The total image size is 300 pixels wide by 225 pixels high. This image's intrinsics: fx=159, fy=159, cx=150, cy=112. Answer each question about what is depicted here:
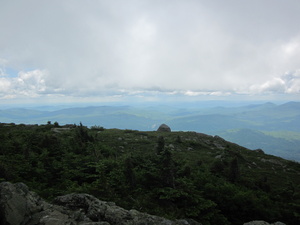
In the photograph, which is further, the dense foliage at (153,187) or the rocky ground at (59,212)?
the dense foliage at (153,187)

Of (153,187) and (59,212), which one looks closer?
(59,212)

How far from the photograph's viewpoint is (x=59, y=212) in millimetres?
6422

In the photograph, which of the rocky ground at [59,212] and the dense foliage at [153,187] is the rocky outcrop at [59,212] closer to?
the rocky ground at [59,212]

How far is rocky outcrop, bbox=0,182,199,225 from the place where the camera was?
220 inches

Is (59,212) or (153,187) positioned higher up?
(59,212)

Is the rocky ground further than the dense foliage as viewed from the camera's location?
No

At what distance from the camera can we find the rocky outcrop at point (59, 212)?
5.59 m

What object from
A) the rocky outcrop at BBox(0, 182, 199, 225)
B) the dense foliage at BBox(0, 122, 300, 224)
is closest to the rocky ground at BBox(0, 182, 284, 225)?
the rocky outcrop at BBox(0, 182, 199, 225)

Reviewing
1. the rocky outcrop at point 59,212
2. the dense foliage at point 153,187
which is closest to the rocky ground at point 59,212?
the rocky outcrop at point 59,212

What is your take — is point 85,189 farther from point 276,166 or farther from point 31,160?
point 276,166

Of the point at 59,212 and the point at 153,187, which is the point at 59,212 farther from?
the point at 153,187

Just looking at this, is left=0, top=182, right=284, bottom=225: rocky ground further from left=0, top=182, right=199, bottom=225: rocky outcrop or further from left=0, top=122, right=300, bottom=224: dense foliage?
left=0, top=122, right=300, bottom=224: dense foliage

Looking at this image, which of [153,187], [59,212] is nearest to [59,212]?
[59,212]

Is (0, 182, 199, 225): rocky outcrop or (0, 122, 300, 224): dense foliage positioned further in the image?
(0, 122, 300, 224): dense foliage
